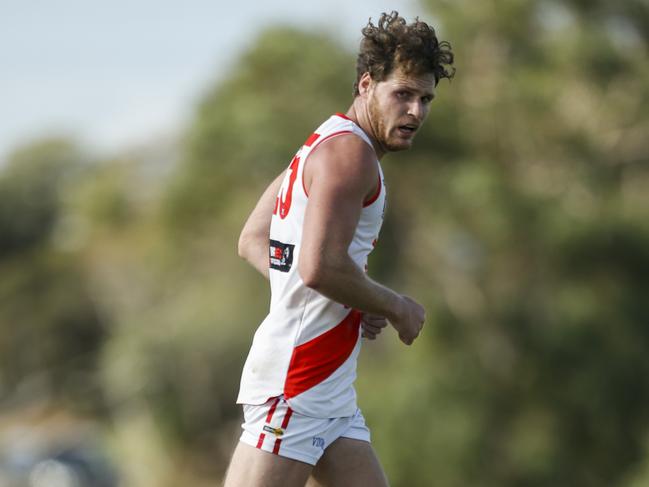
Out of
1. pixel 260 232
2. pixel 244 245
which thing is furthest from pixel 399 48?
pixel 244 245

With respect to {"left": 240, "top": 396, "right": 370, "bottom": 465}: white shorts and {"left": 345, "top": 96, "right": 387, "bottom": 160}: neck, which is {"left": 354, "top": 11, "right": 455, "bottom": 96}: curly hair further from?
{"left": 240, "top": 396, "right": 370, "bottom": 465}: white shorts

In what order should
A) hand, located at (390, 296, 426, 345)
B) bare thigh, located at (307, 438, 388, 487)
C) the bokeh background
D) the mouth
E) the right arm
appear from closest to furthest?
the right arm → hand, located at (390, 296, 426, 345) → the mouth → bare thigh, located at (307, 438, 388, 487) → the bokeh background

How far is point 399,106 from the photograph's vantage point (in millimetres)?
4594

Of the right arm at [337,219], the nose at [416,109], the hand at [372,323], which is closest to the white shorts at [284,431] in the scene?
the hand at [372,323]

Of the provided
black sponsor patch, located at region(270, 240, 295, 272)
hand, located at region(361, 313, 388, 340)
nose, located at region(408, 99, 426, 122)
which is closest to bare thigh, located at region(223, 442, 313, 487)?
hand, located at region(361, 313, 388, 340)

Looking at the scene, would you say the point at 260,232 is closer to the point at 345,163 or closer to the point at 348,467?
the point at 345,163

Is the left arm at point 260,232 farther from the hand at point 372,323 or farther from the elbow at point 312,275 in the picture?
the elbow at point 312,275

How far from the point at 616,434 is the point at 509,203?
511 cm

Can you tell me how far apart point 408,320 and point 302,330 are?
413 mm

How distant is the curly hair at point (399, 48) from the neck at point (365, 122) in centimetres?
12

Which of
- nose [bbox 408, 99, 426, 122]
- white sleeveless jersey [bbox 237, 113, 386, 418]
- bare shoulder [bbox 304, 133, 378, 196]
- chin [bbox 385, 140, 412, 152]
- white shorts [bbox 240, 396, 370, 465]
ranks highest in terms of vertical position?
nose [bbox 408, 99, 426, 122]

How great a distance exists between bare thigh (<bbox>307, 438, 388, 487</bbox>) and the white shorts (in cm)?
10

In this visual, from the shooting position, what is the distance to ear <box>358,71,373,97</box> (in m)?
4.70

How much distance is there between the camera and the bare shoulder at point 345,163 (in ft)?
14.1
